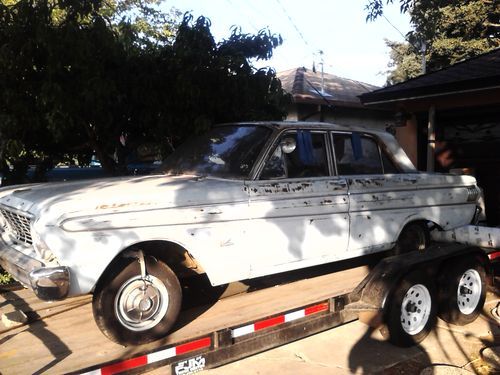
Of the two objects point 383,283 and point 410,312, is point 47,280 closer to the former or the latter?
point 383,283

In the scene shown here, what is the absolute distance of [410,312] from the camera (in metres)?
4.32

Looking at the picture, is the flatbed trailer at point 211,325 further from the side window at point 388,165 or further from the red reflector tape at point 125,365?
the side window at point 388,165

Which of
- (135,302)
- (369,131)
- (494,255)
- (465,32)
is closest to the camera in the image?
(135,302)

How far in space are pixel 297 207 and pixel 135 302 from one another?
1.52 metres

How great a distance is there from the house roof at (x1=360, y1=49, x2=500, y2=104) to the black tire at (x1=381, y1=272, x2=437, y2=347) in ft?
Result: 14.0

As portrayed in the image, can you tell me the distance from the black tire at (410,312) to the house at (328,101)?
329 inches

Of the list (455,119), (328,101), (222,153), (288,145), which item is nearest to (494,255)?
(288,145)

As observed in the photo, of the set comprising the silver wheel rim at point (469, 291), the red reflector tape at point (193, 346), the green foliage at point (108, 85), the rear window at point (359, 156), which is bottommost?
the silver wheel rim at point (469, 291)

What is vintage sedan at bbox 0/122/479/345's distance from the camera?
3148 mm

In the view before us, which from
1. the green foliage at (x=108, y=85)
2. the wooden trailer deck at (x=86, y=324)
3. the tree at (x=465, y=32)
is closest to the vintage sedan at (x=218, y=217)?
the wooden trailer deck at (x=86, y=324)

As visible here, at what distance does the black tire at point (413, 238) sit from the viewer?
5.08 metres

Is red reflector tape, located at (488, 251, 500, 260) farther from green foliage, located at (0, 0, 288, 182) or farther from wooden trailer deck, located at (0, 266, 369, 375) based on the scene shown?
green foliage, located at (0, 0, 288, 182)

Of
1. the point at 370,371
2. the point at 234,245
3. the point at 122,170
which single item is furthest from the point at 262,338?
the point at 122,170

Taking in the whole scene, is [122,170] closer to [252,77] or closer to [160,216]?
[252,77]
